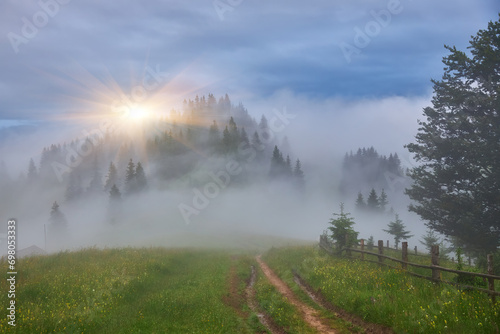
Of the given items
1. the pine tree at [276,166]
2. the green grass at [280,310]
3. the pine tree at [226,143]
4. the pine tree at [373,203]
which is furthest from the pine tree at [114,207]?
the green grass at [280,310]

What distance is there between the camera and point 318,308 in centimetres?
1423

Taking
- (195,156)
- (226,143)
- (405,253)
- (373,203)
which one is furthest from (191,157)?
(405,253)

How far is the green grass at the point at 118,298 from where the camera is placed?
1156 cm

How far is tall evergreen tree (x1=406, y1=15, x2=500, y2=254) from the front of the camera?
26.0 meters

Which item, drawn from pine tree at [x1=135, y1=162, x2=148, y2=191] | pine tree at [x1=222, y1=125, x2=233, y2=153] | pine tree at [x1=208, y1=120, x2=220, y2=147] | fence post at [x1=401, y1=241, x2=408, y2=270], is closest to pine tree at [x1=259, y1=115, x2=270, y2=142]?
pine tree at [x1=208, y1=120, x2=220, y2=147]

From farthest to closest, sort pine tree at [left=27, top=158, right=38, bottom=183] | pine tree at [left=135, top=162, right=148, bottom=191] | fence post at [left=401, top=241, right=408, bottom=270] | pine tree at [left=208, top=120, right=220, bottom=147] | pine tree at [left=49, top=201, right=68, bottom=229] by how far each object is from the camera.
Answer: pine tree at [left=27, top=158, right=38, bottom=183]
pine tree at [left=208, top=120, right=220, bottom=147]
pine tree at [left=135, top=162, right=148, bottom=191]
pine tree at [left=49, top=201, right=68, bottom=229]
fence post at [left=401, top=241, right=408, bottom=270]

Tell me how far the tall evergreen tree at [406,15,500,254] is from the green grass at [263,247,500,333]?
15.1 metres

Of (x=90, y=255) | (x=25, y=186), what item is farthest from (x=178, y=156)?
(x=25, y=186)

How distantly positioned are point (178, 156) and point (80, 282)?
323ft

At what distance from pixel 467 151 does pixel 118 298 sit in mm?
29200

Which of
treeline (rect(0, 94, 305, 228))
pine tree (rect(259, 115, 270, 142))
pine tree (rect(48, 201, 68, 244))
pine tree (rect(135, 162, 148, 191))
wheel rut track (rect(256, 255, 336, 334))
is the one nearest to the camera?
wheel rut track (rect(256, 255, 336, 334))

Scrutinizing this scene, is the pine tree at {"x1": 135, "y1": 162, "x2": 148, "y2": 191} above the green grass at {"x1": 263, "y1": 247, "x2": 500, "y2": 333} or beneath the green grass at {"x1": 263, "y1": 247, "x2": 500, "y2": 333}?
above

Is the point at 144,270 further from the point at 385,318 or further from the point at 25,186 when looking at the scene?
the point at 25,186

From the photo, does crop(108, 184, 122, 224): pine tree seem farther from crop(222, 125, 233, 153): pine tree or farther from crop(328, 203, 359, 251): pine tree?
crop(328, 203, 359, 251): pine tree
